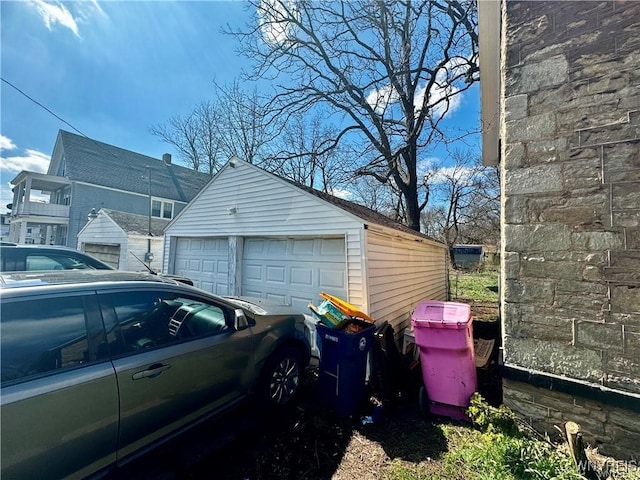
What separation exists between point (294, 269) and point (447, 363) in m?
3.31

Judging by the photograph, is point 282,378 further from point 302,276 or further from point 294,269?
point 294,269

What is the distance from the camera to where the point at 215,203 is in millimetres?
7473

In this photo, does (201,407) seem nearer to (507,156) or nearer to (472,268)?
(507,156)

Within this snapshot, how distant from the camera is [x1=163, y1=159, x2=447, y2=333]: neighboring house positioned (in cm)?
513

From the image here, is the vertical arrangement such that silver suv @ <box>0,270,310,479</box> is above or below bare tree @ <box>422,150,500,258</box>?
below

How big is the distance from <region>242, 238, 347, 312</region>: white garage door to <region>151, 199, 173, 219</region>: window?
1579 cm

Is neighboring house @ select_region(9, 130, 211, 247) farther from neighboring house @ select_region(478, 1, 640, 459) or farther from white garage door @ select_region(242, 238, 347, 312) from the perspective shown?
neighboring house @ select_region(478, 1, 640, 459)

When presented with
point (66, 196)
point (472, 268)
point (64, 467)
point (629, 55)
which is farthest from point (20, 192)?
point (472, 268)

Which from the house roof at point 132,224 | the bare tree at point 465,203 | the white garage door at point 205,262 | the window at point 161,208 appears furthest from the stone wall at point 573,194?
the window at point 161,208

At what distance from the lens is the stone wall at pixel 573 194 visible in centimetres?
258

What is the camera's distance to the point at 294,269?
19.2 feet

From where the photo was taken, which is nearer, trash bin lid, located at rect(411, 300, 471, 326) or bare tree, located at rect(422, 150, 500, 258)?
trash bin lid, located at rect(411, 300, 471, 326)

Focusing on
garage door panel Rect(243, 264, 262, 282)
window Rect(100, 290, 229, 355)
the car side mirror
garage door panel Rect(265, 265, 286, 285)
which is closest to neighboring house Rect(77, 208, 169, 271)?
garage door panel Rect(243, 264, 262, 282)

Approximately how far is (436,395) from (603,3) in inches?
179
